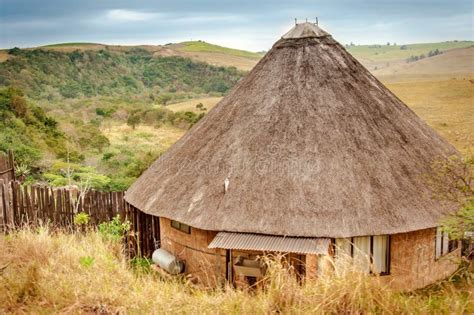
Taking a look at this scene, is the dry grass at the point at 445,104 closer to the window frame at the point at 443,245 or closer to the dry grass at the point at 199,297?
the window frame at the point at 443,245

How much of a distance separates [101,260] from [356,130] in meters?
5.90

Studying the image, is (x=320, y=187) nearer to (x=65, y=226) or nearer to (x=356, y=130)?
(x=356, y=130)

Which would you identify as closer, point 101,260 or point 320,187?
point 101,260

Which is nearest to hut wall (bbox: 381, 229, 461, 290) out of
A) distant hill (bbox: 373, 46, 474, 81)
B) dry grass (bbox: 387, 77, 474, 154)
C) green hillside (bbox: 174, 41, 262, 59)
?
dry grass (bbox: 387, 77, 474, 154)

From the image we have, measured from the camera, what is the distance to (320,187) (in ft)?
31.9

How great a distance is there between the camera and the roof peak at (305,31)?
12547mm

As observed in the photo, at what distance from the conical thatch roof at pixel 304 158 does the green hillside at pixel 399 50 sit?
6227 inches

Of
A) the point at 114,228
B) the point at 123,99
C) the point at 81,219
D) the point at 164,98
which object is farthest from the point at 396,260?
the point at 164,98

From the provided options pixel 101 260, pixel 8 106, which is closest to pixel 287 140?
pixel 101 260

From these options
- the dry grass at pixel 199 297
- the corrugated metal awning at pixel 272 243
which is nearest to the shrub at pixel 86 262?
the dry grass at pixel 199 297

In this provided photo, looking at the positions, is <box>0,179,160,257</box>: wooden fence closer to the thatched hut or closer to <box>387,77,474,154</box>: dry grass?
the thatched hut

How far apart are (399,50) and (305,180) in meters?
193

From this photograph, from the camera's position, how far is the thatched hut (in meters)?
9.40

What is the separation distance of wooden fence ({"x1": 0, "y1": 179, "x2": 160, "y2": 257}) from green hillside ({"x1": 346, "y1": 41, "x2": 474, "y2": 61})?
158834 millimetres
